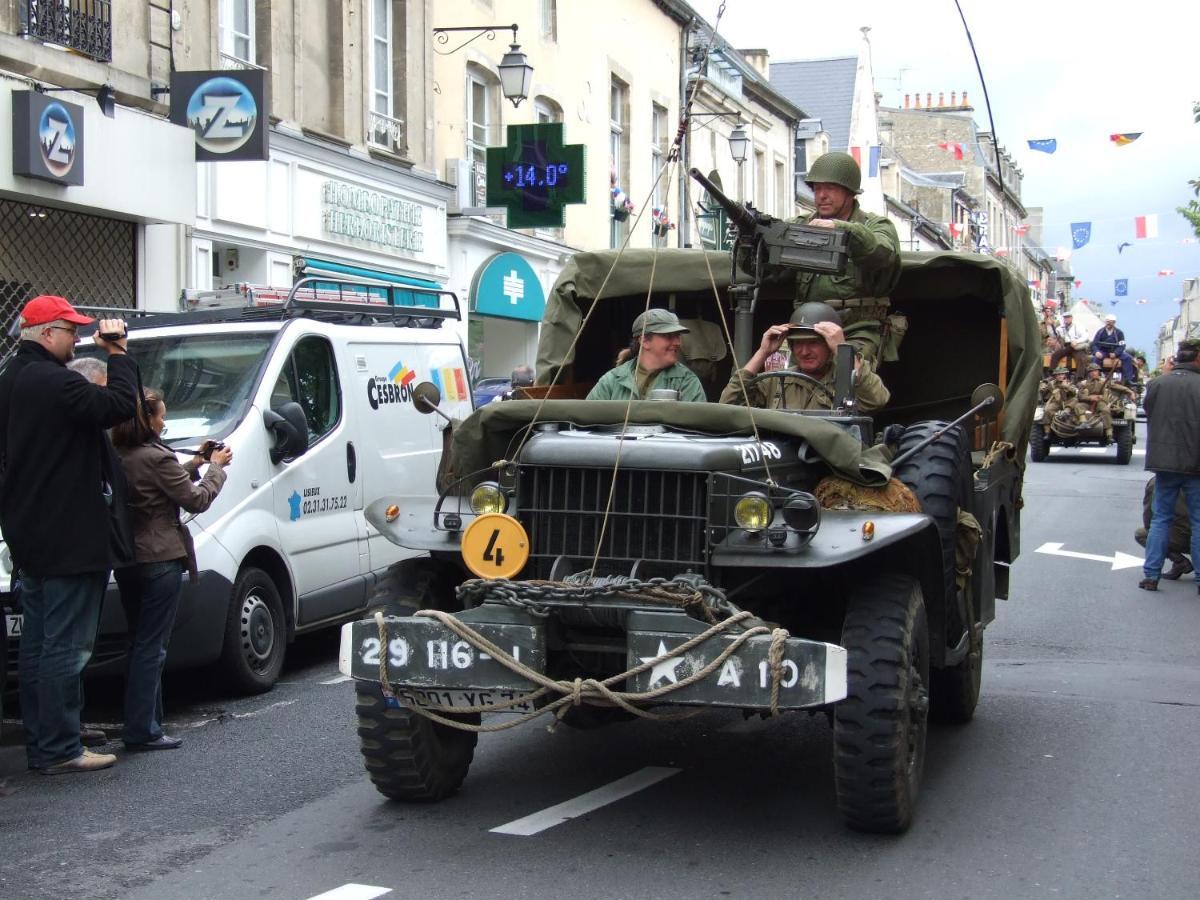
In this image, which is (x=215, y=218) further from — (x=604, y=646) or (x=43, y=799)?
(x=604, y=646)

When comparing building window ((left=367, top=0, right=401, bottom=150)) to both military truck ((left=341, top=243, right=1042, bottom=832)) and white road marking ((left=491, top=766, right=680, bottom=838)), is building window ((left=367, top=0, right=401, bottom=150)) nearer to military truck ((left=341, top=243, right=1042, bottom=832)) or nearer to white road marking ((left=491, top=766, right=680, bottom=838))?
military truck ((left=341, top=243, right=1042, bottom=832))

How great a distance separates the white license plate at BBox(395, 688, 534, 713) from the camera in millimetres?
5230

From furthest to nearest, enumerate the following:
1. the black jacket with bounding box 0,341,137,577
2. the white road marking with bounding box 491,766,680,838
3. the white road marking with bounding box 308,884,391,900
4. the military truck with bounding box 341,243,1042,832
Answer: the black jacket with bounding box 0,341,137,577 → the white road marking with bounding box 491,766,680,838 → the military truck with bounding box 341,243,1042,832 → the white road marking with bounding box 308,884,391,900

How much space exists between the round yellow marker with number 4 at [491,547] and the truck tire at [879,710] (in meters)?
1.20

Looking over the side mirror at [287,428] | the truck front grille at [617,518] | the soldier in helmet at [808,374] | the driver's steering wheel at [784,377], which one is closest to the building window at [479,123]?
the side mirror at [287,428]

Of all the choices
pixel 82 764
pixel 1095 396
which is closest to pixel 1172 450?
pixel 82 764

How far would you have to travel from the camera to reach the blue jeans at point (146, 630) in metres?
6.94

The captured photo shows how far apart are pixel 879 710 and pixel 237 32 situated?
49.1 feet

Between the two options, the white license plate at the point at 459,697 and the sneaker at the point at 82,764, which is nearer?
the white license plate at the point at 459,697

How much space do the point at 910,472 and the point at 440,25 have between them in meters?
18.7

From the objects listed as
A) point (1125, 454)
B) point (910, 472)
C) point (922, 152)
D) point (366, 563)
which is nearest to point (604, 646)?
point (910, 472)

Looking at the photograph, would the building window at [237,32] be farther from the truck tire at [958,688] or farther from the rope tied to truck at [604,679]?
the rope tied to truck at [604,679]

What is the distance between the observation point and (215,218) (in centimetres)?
1709

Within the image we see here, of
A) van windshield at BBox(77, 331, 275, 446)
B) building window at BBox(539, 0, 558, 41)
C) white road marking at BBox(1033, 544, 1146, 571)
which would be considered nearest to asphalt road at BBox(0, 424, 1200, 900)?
van windshield at BBox(77, 331, 275, 446)
